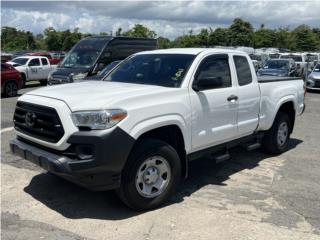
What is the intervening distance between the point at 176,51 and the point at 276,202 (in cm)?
250

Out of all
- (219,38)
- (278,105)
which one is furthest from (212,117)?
(219,38)

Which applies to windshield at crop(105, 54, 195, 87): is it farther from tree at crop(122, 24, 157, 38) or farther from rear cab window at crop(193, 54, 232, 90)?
tree at crop(122, 24, 157, 38)

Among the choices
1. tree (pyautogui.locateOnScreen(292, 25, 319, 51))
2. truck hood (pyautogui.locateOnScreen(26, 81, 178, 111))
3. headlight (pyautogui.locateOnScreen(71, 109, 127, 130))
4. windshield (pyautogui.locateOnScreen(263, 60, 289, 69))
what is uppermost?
tree (pyautogui.locateOnScreen(292, 25, 319, 51))

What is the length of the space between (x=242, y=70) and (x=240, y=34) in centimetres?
5670

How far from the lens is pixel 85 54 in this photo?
49.7 ft

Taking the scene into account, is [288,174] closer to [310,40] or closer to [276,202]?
[276,202]

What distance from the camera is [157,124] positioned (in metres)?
4.57

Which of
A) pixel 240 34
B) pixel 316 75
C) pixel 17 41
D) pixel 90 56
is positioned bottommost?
pixel 316 75

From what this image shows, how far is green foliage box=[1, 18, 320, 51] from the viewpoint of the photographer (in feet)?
189

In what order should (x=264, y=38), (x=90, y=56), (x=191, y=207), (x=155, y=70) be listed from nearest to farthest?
(x=191, y=207)
(x=155, y=70)
(x=90, y=56)
(x=264, y=38)

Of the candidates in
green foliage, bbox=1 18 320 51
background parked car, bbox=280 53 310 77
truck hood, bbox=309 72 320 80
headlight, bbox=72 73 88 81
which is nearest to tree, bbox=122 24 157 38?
green foliage, bbox=1 18 320 51

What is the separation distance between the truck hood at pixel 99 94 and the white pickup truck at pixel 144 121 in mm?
11

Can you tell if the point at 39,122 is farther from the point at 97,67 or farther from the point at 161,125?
the point at 97,67

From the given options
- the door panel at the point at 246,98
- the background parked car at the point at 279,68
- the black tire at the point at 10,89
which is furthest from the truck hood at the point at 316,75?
the door panel at the point at 246,98
